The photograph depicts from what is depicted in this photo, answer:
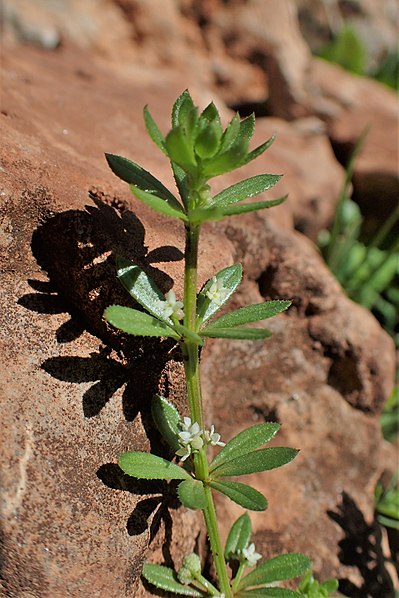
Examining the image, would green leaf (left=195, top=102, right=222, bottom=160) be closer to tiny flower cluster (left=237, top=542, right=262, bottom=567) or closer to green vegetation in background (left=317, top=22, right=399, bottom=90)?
tiny flower cluster (left=237, top=542, right=262, bottom=567)

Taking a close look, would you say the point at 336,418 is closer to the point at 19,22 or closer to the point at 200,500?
A: the point at 200,500

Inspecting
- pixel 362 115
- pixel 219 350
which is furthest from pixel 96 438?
pixel 362 115

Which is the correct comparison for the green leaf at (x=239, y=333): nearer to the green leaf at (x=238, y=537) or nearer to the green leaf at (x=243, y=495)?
the green leaf at (x=243, y=495)

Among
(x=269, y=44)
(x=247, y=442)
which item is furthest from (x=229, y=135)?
(x=269, y=44)

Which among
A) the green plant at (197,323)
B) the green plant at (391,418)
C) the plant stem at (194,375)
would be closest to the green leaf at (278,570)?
the green plant at (197,323)

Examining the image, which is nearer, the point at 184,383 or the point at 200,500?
the point at 200,500

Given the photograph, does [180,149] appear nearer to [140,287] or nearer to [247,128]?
[247,128]
